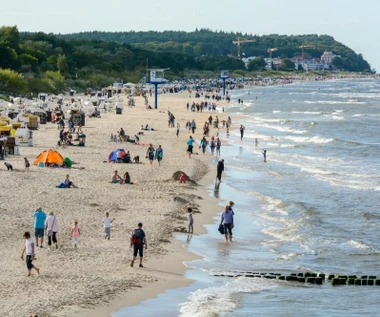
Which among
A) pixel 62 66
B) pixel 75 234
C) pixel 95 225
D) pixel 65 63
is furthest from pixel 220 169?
pixel 65 63

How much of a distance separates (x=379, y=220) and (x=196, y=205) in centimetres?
540

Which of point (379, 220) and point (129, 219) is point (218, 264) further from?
point (379, 220)

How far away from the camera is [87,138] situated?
142ft

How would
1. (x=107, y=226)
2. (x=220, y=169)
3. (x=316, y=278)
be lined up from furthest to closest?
1. (x=220, y=169)
2. (x=107, y=226)
3. (x=316, y=278)

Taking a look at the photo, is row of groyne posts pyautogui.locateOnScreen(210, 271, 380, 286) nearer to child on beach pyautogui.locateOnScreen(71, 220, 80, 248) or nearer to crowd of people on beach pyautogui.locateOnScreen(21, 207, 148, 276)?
crowd of people on beach pyautogui.locateOnScreen(21, 207, 148, 276)

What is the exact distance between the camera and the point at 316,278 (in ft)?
58.0

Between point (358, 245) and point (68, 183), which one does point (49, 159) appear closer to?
point (68, 183)

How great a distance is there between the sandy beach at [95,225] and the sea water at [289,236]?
656 millimetres

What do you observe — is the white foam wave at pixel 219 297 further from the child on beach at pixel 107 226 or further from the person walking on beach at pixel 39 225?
the person walking on beach at pixel 39 225

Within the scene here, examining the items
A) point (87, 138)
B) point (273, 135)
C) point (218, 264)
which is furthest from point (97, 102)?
point (218, 264)

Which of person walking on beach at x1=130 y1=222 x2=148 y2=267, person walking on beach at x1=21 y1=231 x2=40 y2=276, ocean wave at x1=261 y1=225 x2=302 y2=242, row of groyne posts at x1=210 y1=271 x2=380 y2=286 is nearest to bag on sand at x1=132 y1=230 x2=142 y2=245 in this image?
person walking on beach at x1=130 y1=222 x2=148 y2=267

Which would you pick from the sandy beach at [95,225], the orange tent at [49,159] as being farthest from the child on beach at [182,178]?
the orange tent at [49,159]

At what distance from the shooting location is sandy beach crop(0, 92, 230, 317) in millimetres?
14906

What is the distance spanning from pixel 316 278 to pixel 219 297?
259cm
